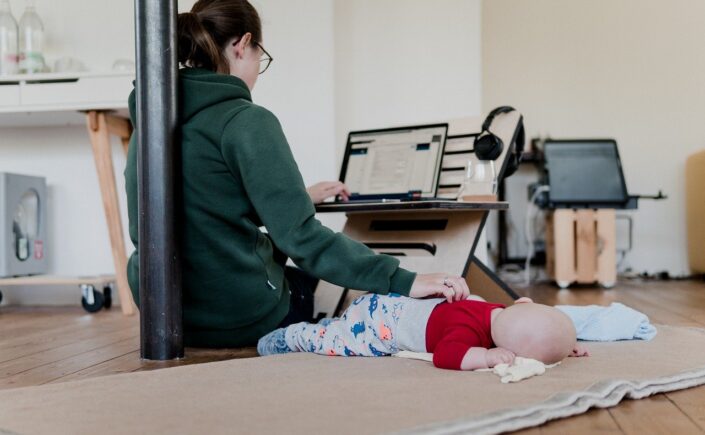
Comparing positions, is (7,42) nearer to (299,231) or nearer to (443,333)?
(299,231)

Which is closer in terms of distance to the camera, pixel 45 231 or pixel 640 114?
pixel 45 231

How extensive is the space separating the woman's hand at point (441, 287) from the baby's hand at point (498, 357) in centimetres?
15

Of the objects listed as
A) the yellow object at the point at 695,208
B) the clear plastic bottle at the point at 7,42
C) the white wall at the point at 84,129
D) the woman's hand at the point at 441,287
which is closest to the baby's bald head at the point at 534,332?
the woman's hand at the point at 441,287

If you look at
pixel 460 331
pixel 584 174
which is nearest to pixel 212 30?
pixel 460 331

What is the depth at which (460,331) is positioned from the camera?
1249 millimetres

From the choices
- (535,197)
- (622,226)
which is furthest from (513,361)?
(622,226)

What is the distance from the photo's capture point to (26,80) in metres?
2.60

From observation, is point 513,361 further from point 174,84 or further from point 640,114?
point 640,114

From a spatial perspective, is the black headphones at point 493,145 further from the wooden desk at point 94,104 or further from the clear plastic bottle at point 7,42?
the clear plastic bottle at point 7,42

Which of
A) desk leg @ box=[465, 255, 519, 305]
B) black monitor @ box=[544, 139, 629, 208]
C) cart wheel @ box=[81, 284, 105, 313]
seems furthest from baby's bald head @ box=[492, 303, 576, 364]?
black monitor @ box=[544, 139, 629, 208]

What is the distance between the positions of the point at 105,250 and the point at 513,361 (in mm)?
2288

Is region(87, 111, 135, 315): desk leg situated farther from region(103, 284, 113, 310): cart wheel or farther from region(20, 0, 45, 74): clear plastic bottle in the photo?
region(20, 0, 45, 74): clear plastic bottle

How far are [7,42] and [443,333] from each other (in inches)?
91.8

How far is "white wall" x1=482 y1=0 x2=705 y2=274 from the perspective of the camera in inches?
172
